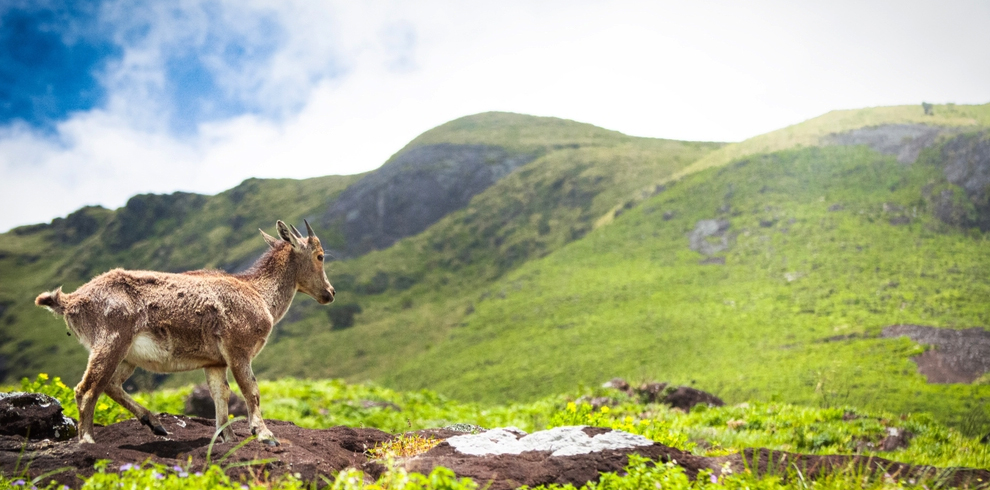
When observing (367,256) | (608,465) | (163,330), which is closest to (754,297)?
(608,465)

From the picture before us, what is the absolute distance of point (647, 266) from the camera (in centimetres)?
6475

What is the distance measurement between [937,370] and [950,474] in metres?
33.7

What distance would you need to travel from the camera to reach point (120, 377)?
6859 mm

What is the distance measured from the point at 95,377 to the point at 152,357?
1.77 feet

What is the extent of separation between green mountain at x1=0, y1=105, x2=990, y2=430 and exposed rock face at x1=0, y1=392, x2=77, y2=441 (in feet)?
44.6

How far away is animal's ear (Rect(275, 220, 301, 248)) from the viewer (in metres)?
7.58

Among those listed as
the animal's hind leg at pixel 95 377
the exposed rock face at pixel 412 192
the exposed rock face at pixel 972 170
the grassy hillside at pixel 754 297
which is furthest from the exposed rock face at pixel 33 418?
the exposed rock face at pixel 412 192

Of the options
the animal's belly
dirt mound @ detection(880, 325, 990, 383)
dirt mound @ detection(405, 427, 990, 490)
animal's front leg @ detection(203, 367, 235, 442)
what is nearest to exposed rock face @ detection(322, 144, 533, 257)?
dirt mound @ detection(880, 325, 990, 383)

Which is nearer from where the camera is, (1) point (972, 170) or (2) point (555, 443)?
(2) point (555, 443)

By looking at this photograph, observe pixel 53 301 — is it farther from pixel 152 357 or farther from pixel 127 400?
pixel 127 400

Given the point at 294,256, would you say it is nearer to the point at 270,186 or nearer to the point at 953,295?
the point at 953,295

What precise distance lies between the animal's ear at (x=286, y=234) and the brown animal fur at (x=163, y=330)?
0.14 m

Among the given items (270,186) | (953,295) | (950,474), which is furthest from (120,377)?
(270,186)

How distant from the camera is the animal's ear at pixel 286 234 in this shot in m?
7.58
